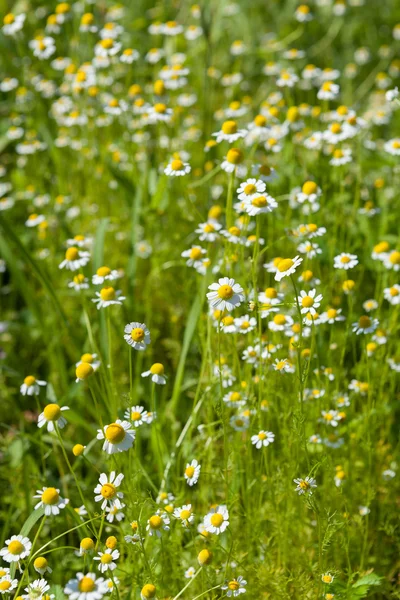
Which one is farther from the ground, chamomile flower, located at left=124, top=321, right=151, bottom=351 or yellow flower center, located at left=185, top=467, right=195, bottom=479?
chamomile flower, located at left=124, top=321, right=151, bottom=351

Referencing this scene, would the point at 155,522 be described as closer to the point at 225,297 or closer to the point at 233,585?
the point at 233,585

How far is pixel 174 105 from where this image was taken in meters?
4.23

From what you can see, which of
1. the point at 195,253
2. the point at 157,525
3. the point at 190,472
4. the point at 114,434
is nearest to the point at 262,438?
the point at 190,472

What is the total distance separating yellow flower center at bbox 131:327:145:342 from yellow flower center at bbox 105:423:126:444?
235mm

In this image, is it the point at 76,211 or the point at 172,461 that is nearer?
the point at 172,461

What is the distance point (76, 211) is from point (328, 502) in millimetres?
2011

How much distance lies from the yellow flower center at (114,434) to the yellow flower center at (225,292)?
404 millimetres

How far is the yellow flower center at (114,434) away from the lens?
67.7 inches

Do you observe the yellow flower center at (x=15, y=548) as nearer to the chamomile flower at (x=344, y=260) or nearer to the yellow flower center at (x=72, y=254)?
the yellow flower center at (x=72, y=254)

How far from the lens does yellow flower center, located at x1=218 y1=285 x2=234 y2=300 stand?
5.99 feet

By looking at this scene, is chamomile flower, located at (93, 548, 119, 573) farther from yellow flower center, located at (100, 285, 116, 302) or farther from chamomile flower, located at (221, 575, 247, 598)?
yellow flower center, located at (100, 285, 116, 302)

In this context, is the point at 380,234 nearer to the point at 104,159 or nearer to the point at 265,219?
the point at 265,219

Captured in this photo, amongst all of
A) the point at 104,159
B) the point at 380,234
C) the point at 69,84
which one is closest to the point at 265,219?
the point at 380,234

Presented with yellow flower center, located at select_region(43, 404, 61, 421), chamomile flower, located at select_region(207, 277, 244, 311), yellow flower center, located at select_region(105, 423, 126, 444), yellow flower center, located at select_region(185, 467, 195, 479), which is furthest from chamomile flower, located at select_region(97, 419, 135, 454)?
chamomile flower, located at select_region(207, 277, 244, 311)
